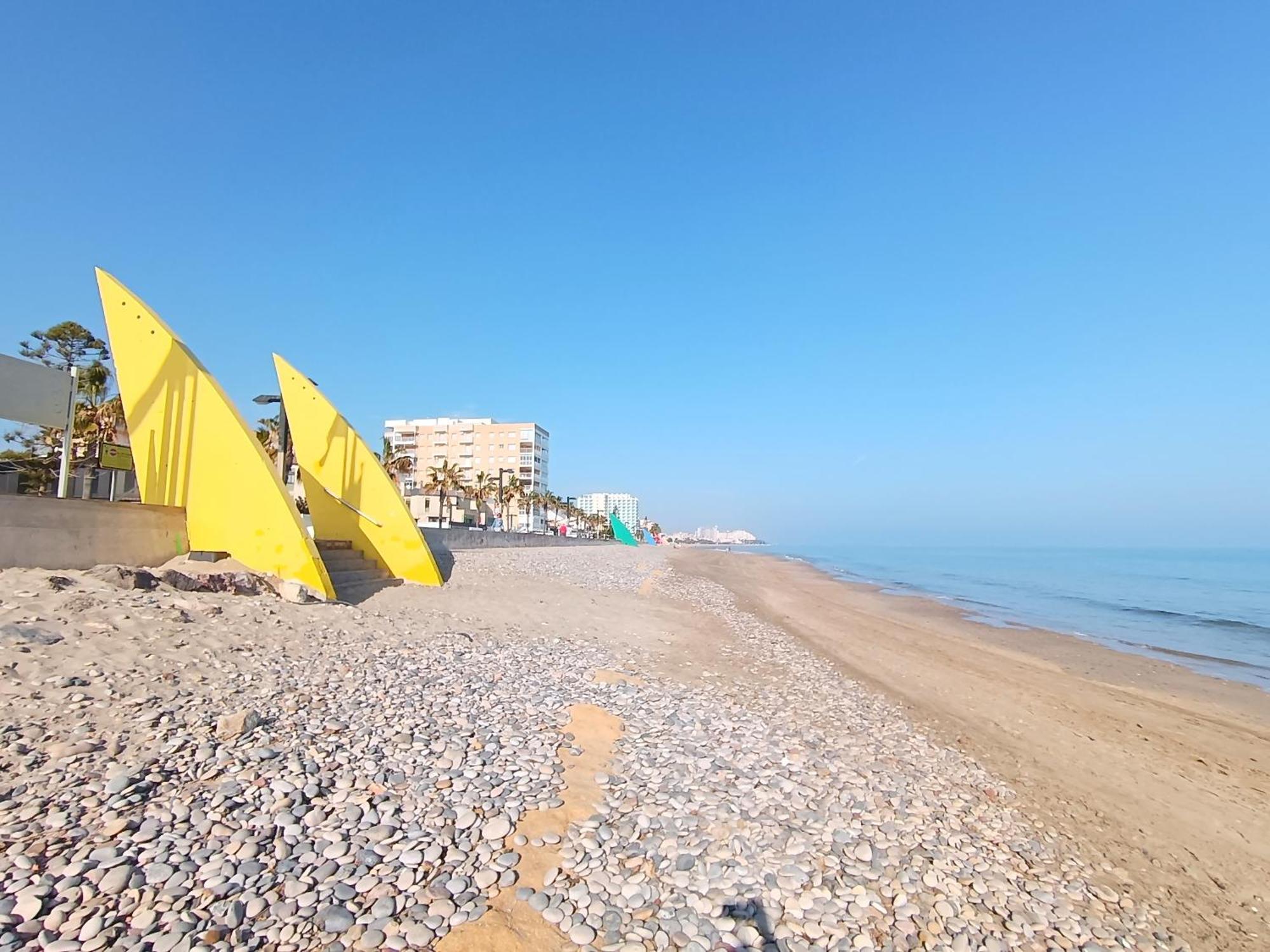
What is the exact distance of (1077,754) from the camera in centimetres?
800

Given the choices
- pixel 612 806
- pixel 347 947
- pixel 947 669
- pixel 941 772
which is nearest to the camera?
pixel 347 947

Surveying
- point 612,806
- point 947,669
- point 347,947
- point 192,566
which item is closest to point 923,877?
point 612,806

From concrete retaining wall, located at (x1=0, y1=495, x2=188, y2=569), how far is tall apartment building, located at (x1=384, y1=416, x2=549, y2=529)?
95.1m

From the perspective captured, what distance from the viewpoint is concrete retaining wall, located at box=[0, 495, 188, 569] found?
9.12 m

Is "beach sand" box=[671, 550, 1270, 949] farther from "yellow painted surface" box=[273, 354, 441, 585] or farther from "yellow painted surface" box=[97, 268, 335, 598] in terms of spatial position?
"yellow painted surface" box=[97, 268, 335, 598]

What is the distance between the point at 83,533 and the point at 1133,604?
1486 inches

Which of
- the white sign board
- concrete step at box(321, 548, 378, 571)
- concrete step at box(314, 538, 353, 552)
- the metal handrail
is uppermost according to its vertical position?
the white sign board

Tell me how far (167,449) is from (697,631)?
1099cm

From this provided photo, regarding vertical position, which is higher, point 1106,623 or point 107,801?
point 107,801

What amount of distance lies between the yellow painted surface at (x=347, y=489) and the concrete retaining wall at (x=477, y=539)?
514 cm

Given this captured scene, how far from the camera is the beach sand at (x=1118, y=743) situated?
17.2ft

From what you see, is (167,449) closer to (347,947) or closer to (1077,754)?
(347,947)

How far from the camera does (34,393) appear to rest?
11.4 meters

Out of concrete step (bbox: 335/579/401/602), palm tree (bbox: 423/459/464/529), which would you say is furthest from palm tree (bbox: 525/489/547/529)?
concrete step (bbox: 335/579/401/602)
